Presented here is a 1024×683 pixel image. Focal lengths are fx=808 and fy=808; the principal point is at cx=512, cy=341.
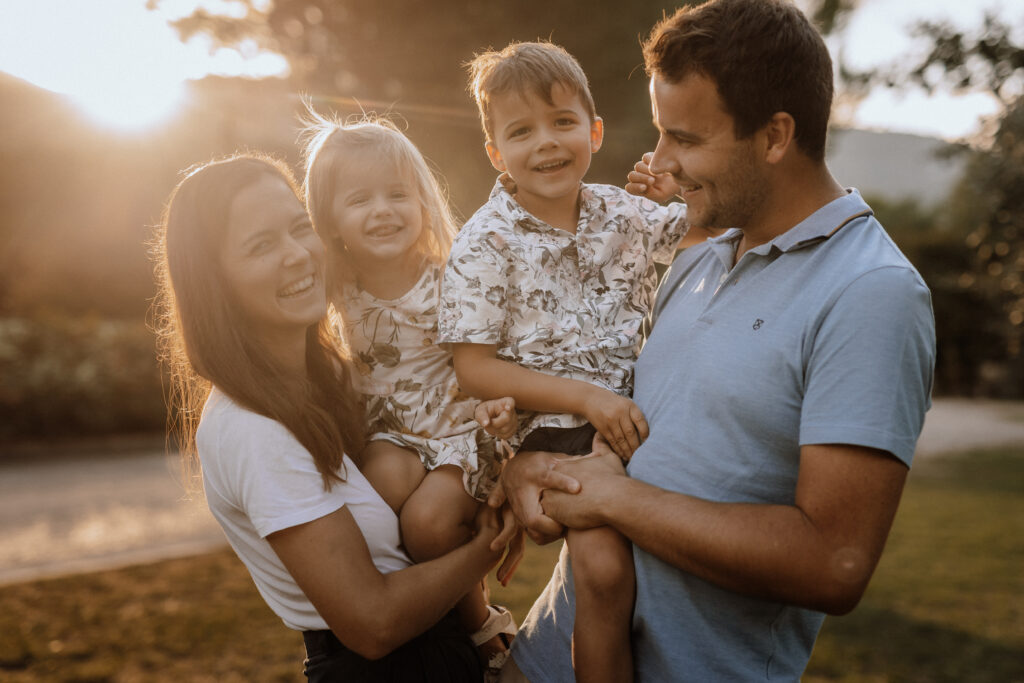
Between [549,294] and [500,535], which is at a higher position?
[549,294]

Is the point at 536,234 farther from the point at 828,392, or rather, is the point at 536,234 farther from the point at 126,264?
the point at 126,264

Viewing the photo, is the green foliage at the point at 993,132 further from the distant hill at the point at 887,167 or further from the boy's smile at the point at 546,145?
the distant hill at the point at 887,167

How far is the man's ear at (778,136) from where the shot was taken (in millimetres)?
1929

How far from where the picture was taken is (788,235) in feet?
6.20

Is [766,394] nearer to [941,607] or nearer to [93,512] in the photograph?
[941,607]

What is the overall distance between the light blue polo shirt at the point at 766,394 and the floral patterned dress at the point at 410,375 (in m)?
0.58

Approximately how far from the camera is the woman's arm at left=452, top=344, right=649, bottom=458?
2.08 m

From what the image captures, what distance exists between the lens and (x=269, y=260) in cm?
210

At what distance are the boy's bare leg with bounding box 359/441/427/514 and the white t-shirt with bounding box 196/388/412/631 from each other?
8 cm

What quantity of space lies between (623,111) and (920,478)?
767 centimetres

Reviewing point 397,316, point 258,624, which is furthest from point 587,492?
point 258,624

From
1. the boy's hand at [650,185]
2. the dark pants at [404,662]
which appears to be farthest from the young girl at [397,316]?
the boy's hand at [650,185]

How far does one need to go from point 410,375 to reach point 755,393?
1123mm

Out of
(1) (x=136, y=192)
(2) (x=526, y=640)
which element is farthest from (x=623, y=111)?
(1) (x=136, y=192)
